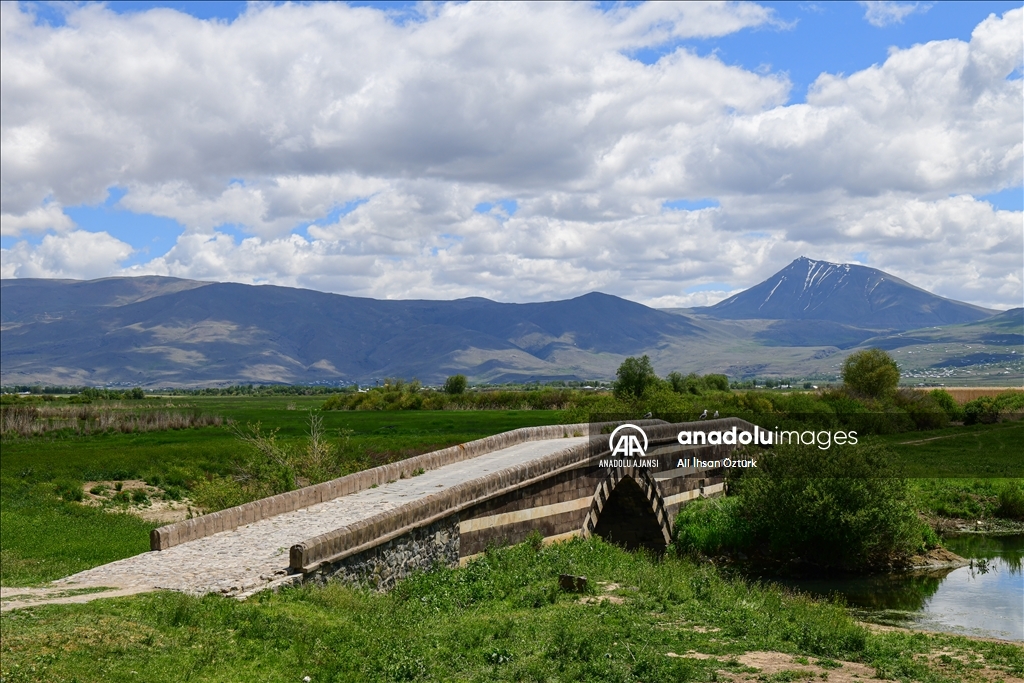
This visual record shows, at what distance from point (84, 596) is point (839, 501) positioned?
25.2 meters

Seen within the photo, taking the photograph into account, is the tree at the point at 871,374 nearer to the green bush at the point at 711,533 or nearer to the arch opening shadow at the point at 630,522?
the green bush at the point at 711,533

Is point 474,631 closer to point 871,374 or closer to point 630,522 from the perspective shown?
point 630,522

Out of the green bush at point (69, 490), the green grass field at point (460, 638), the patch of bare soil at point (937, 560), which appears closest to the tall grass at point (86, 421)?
the green bush at point (69, 490)

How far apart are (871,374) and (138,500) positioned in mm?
69338

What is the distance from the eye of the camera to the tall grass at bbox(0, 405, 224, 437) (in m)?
56.7

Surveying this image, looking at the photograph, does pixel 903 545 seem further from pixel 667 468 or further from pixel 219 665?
pixel 219 665

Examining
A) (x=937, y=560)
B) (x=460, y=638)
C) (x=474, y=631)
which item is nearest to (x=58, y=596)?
(x=460, y=638)

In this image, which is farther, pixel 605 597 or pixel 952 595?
pixel 952 595

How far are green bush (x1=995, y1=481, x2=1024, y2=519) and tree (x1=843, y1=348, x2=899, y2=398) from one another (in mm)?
40859

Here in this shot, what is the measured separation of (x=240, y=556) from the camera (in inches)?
656

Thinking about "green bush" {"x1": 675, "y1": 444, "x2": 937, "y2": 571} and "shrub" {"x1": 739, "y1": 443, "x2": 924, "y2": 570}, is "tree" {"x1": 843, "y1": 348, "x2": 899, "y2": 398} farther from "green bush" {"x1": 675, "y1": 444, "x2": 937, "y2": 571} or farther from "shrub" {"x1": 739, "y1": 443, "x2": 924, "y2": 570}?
"shrub" {"x1": 739, "y1": 443, "x2": 924, "y2": 570}

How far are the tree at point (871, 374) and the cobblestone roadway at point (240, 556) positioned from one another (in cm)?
7077

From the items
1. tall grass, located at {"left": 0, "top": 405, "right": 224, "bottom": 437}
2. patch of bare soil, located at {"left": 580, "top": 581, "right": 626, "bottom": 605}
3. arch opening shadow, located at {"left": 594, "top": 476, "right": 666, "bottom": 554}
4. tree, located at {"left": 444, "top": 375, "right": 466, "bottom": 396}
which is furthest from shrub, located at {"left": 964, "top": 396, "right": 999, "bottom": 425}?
tree, located at {"left": 444, "top": 375, "right": 466, "bottom": 396}

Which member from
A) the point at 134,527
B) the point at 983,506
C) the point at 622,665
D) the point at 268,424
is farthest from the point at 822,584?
the point at 268,424
